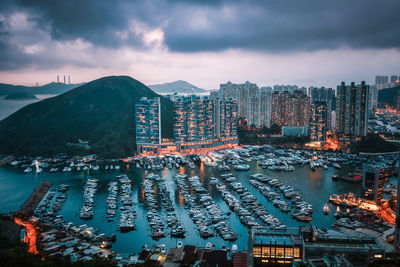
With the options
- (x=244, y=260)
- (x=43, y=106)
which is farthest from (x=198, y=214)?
(x=43, y=106)

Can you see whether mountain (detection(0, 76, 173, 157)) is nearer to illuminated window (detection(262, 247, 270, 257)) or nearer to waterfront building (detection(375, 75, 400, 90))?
illuminated window (detection(262, 247, 270, 257))

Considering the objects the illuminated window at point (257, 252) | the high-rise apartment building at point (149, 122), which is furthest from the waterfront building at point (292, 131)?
the illuminated window at point (257, 252)

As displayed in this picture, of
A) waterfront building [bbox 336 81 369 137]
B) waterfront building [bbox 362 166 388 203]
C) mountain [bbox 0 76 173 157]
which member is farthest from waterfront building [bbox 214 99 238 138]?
waterfront building [bbox 362 166 388 203]

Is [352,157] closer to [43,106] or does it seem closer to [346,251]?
[346,251]

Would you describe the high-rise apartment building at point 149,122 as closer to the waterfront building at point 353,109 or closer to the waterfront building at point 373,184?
the waterfront building at point 373,184

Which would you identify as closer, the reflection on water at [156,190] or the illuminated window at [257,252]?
the illuminated window at [257,252]

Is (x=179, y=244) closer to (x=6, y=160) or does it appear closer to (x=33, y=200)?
(x=33, y=200)
